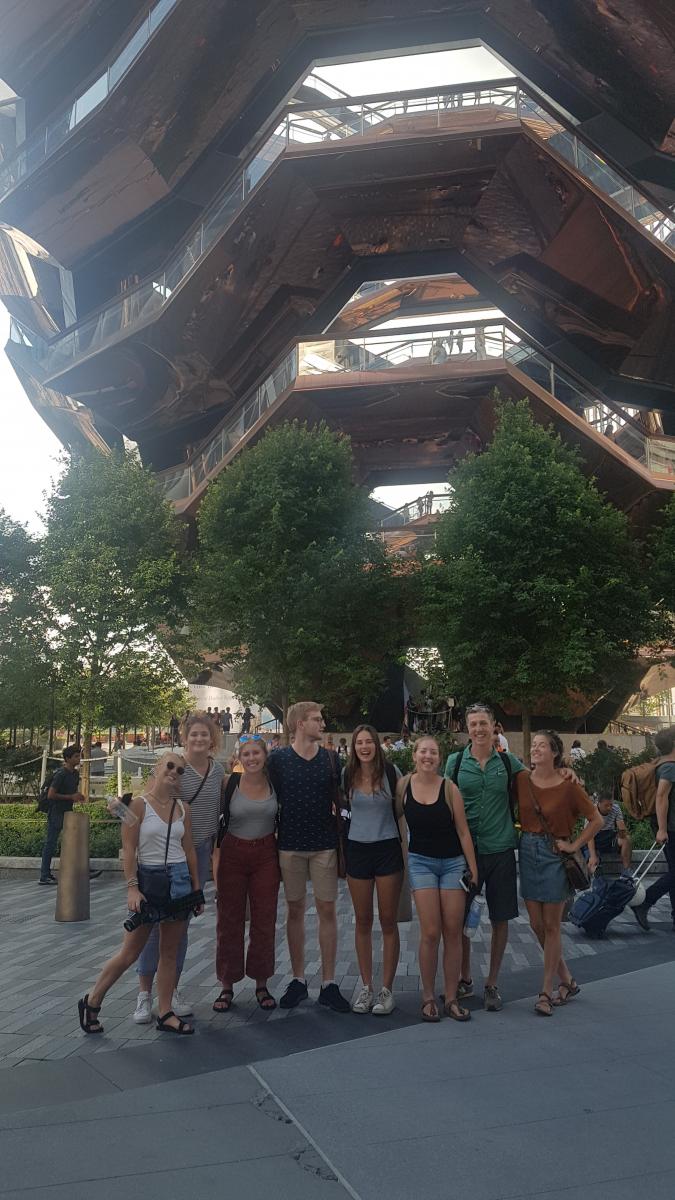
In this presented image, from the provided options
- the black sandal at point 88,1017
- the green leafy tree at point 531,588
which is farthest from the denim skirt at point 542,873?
the green leafy tree at point 531,588

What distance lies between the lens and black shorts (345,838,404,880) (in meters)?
6.02

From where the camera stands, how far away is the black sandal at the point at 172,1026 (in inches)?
215

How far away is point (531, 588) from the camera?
19672 mm

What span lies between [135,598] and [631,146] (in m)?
21.8

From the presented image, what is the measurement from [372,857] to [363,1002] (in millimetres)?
959

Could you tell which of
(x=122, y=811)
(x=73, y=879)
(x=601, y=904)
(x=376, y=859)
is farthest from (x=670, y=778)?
(x=73, y=879)

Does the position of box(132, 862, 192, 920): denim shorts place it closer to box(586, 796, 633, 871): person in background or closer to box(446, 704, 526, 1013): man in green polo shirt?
box(446, 704, 526, 1013): man in green polo shirt

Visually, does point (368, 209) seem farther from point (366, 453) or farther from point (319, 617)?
point (319, 617)

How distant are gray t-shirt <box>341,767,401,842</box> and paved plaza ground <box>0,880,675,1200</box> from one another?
1.19 m

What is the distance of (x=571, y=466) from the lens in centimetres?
2117

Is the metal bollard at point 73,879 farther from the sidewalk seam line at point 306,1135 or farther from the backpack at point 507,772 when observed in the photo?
the sidewalk seam line at point 306,1135

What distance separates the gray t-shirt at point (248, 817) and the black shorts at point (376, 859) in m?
0.70

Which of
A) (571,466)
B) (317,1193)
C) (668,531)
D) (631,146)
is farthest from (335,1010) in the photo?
(631,146)

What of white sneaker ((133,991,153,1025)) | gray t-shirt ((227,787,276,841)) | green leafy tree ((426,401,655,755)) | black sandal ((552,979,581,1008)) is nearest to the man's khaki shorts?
gray t-shirt ((227,787,276,841))
